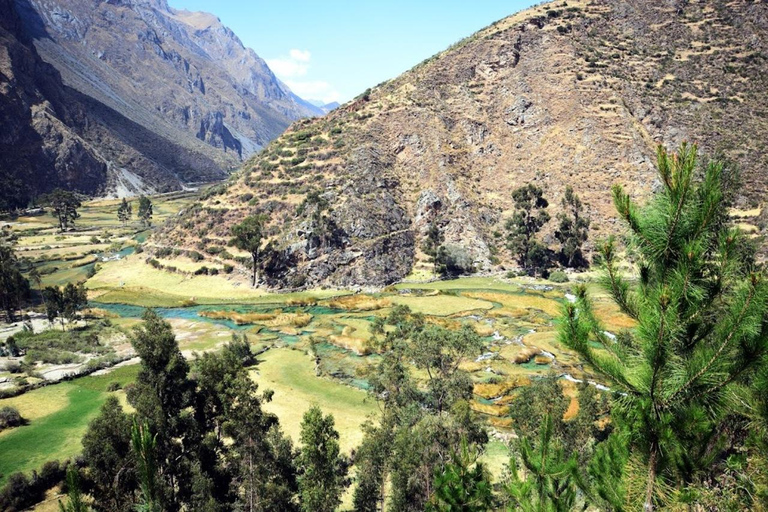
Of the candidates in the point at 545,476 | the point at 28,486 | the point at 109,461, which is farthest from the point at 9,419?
the point at 545,476

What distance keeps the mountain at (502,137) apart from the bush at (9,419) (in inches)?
2001

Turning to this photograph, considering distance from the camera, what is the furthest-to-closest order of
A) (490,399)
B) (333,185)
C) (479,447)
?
1. (333,185)
2. (490,399)
3. (479,447)

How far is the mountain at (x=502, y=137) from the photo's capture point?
93.9 meters

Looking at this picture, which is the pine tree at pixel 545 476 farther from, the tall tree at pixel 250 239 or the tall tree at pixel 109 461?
the tall tree at pixel 250 239

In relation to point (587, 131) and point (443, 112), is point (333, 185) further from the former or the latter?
point (587, 131)

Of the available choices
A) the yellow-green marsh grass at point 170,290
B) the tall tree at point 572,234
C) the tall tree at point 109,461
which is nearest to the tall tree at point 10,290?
the yellow-green marsh grass at point 170,290

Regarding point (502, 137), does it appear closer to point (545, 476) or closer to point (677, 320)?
point (545, 476)

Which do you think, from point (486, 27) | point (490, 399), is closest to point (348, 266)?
point (490, 399)

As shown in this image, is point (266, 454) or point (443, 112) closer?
point (266, 454)

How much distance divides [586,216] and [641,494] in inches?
3859

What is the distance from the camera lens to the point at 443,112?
399 ft

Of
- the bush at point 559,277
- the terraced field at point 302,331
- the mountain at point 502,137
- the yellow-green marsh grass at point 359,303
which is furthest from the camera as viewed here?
the mountain at point 502,137

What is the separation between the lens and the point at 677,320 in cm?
740

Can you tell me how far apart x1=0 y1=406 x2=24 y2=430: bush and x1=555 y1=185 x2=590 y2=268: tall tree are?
8858 cm
